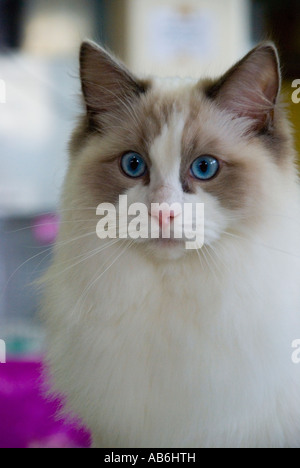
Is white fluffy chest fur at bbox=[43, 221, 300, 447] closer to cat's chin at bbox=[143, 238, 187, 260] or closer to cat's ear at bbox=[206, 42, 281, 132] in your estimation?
cat's chin at bbox=[143, 238, 187, 260]

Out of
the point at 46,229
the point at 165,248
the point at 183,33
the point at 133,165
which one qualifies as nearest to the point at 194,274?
the point at 165,248

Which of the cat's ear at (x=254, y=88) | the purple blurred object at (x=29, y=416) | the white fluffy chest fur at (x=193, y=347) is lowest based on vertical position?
the purple blurred object at (x=29, y=416)

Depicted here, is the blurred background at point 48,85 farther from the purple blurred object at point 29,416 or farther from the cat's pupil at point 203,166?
the cat's pupil at point 203,166

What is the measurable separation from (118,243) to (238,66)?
1.01 feet

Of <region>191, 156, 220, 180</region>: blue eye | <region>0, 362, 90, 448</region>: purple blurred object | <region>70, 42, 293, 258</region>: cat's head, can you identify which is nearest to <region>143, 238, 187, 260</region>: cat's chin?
<region>70, 42, 293, 258</region>: cat's head

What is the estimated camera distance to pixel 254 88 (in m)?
0.78

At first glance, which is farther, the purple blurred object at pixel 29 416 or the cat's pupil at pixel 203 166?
the purple blurred object at pixel 29 416

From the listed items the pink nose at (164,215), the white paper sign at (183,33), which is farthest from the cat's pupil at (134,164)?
the white paper sign at (183,33)

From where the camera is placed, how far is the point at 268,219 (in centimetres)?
80

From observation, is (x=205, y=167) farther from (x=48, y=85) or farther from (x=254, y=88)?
(x=48, y=85)

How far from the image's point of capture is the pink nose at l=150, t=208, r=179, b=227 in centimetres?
72

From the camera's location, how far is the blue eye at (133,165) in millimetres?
804

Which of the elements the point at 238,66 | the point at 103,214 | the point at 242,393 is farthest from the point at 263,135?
the point at 242,393

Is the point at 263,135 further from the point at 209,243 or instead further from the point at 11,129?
the point at 11,129
